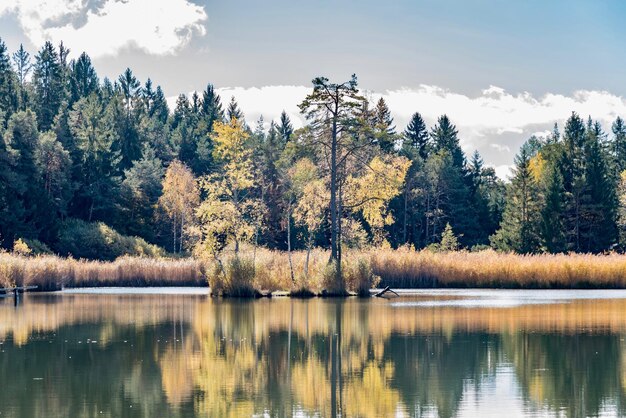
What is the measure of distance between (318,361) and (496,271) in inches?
1313

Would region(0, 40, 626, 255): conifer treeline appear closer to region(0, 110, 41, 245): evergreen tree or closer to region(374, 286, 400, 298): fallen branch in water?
region(0, 110, 41, 245): evergreen tree

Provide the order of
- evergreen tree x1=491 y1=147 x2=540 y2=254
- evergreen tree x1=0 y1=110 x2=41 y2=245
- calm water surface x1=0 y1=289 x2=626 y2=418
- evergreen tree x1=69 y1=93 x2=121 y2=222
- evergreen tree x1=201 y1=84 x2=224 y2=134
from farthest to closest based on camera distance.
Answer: evergreen tree x1=201 y1=84 x2=224 y2=134
evergreen tree x1=69 y1=93 x2=121 y2=222
evergreen tree x1=491 y1=147 x2=540 y2=254
evergreen tree x1=0 y1=110 x2=41 y2=245
calm water surface x1=0 y1=289 x2=626 y2=418

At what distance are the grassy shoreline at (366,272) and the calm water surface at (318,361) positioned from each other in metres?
8.86

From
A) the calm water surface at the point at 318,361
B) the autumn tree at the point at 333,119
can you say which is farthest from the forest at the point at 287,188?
the calm water surface at the point at 318,361

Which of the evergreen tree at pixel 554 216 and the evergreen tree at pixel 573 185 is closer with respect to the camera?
the evergreen tree at pixel 554 216

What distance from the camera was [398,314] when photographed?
3359 cm

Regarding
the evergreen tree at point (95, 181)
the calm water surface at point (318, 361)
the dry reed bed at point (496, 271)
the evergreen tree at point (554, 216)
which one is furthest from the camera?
the evergreen tree at point (95, 181)

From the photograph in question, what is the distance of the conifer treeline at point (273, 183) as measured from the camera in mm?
78188

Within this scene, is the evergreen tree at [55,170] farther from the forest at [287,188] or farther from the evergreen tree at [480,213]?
the evergreen tree at [480,213]

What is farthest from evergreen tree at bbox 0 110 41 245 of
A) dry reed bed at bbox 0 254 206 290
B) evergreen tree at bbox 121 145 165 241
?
dry reed bed at bbox 0 254 206 290

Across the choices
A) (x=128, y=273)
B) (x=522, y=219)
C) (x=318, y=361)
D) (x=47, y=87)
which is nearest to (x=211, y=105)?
(x=47, y=87)

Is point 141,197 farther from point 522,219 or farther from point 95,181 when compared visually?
point 522,219

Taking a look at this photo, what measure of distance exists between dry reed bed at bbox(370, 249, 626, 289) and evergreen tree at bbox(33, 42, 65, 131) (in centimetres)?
6781

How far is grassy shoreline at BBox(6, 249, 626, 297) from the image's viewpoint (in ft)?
153
